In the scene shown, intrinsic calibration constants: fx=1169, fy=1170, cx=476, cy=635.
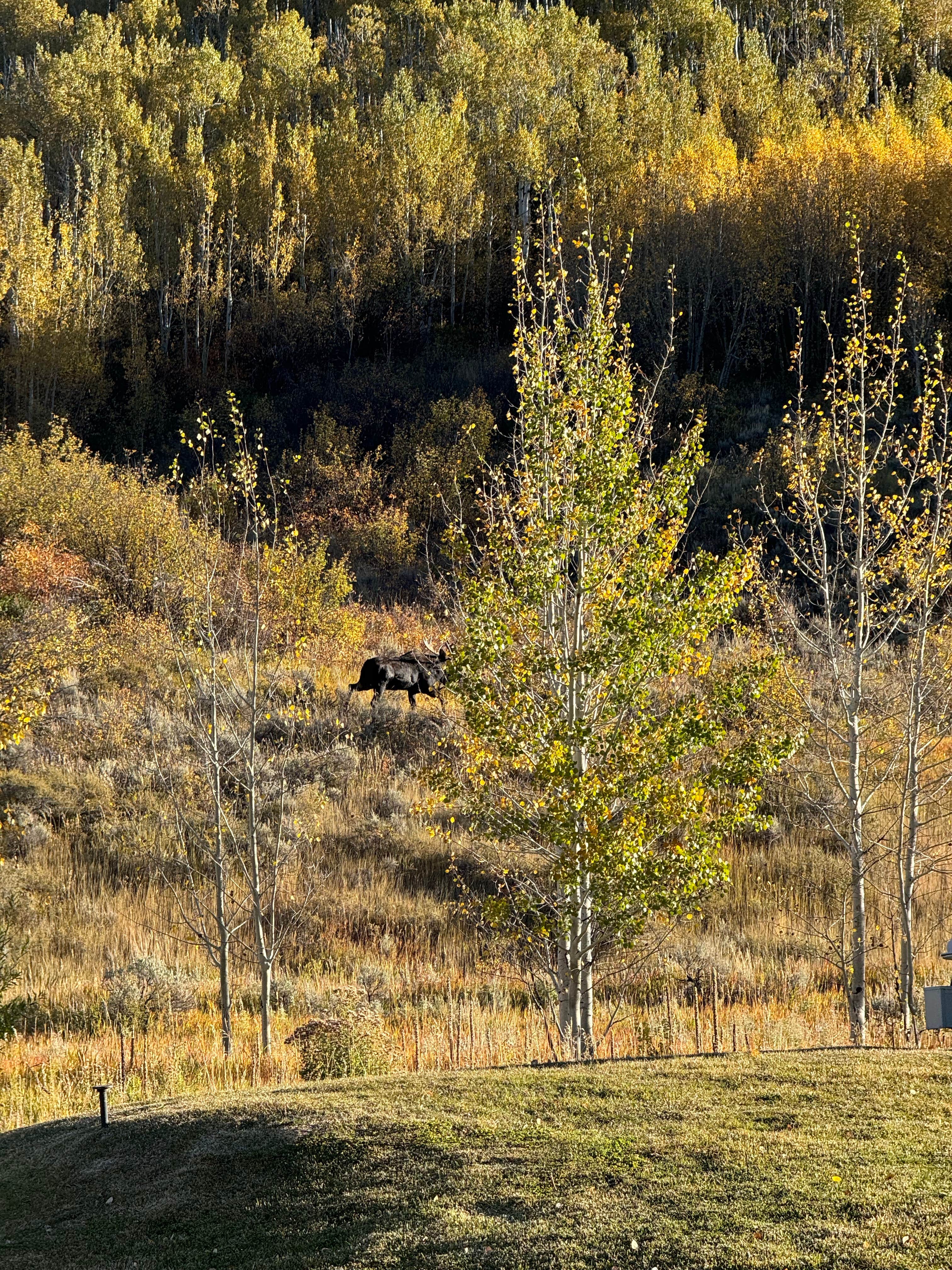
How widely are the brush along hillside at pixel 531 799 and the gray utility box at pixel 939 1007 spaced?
8.26 feet

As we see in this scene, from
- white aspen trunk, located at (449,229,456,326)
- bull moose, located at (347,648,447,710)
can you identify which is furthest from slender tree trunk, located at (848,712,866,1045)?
white aspen trunk, located at (449,229,456,326)

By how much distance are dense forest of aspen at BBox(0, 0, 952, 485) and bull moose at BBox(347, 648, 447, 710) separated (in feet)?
53.2

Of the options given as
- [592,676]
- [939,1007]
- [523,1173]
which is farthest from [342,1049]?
[939,1007]

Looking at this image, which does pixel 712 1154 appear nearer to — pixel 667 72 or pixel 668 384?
pixel 668 384

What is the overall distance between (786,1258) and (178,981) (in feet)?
40.9

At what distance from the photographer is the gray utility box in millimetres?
7637

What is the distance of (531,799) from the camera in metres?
11.0

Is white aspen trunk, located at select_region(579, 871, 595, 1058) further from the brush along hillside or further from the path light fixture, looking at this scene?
the path light fixture

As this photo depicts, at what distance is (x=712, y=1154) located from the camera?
6520 mm

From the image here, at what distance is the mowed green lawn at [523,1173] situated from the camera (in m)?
5.39

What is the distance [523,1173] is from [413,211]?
59907 millimetres

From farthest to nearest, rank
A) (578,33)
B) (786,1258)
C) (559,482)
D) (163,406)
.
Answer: (578,33), (163,406), (559,482), (786,1258)

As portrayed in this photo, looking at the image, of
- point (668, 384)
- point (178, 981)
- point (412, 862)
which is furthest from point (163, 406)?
point (178, 981)

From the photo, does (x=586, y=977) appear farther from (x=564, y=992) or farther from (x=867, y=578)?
(x=867, y=578)
